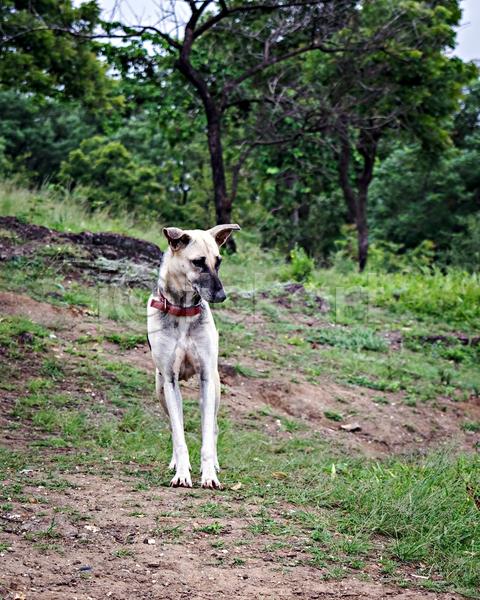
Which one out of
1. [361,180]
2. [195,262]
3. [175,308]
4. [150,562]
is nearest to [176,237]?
[195,262]

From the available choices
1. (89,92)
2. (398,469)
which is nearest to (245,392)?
(398,469)

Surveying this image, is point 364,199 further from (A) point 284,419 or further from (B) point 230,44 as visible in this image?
(A) point 284,419

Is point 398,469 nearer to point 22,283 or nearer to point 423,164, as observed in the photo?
point 22,283

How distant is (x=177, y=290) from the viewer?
4.48 metres

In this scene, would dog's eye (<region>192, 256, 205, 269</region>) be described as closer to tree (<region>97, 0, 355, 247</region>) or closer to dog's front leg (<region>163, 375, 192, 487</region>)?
dog's front leg (<region>163, 375, 192, 487</region>)

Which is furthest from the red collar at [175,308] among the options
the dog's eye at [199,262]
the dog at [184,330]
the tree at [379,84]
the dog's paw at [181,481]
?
the tree at [379,84]

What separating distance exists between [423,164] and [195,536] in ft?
52.5

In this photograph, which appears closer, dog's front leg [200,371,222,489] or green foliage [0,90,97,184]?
dog's front leg [200,371,222,489]

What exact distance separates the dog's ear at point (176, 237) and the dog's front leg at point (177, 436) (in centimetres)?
94

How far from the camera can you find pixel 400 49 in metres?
14.5

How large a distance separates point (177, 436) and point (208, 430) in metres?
0.22

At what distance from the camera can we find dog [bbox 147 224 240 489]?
14.2ft

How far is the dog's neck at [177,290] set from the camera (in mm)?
4449

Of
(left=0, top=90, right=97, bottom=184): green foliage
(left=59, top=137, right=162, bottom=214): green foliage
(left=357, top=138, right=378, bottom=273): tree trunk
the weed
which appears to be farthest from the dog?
(left=0, top=90, right=97, bottom=184): green foliage
